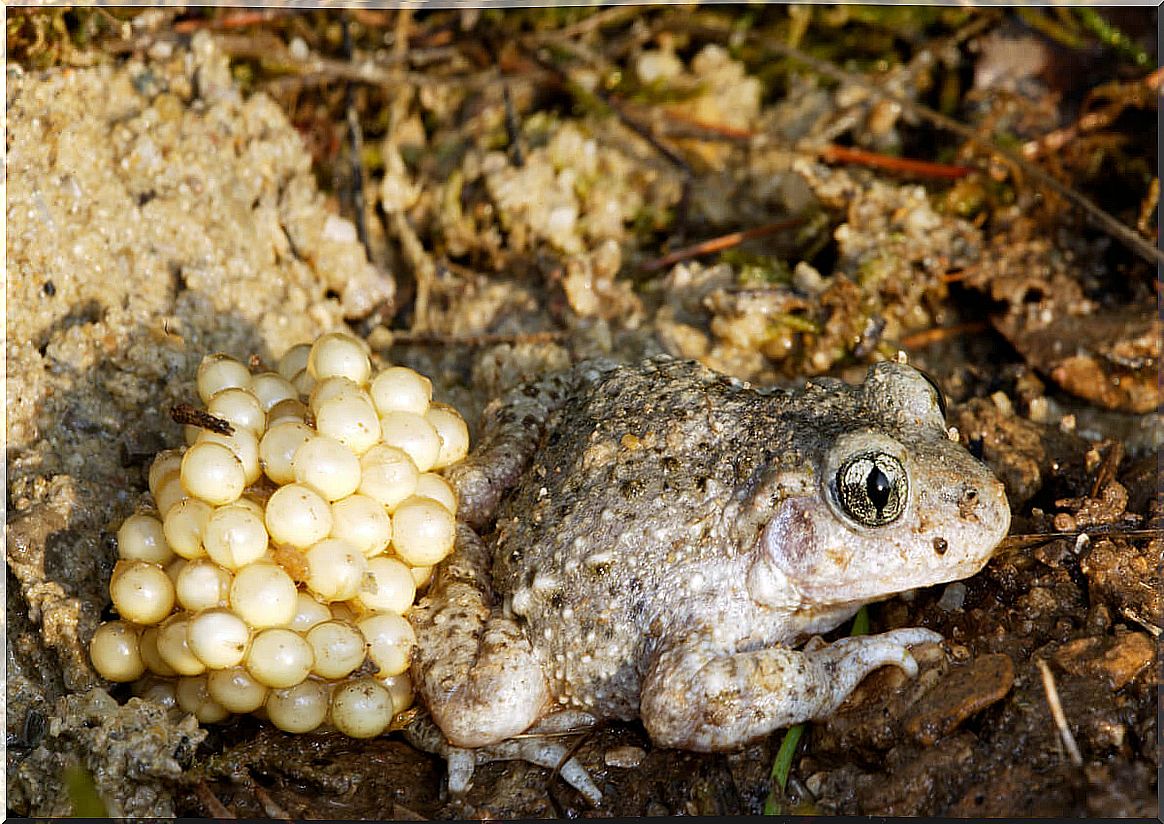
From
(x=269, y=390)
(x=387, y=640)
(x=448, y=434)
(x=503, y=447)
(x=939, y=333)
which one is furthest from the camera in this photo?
(x=939, y=333)

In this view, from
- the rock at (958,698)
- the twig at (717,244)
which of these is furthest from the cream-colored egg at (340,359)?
the rock at (958,698)

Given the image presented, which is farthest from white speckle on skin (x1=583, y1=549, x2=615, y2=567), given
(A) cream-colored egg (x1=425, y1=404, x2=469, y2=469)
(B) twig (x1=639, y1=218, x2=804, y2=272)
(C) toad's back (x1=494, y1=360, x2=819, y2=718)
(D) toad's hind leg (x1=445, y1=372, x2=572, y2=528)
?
(B) twig (x1=639, y1=218, x2=804, y2=272)

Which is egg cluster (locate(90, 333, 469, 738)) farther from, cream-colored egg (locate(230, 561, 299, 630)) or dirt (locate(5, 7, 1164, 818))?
dirt (locate(5, 7, 1164, 818))

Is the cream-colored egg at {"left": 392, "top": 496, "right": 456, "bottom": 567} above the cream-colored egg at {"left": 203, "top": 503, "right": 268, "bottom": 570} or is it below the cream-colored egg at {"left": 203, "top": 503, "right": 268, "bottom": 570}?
below

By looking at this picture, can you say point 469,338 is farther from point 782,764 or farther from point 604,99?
point 782,764

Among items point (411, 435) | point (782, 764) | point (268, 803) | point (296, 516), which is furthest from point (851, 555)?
point (268, 803)

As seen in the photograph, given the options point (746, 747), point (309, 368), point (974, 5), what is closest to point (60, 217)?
point (309, 368)

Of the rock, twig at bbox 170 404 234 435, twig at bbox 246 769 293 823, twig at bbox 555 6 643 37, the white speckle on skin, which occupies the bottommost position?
twig at bbox 246 769 293 823
